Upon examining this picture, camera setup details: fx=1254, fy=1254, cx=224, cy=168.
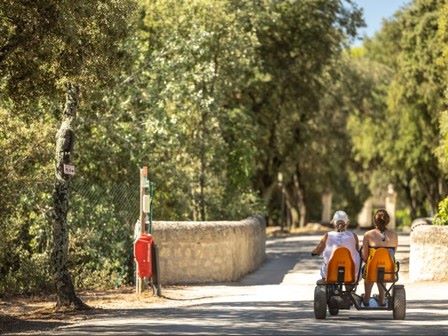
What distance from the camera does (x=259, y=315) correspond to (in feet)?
61.5

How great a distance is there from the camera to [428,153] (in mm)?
62938

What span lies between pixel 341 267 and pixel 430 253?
36.5 ft

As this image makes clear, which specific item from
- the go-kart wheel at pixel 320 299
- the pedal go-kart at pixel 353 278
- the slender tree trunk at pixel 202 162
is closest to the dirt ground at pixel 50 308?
the go-kart wheel at pixel 320 299

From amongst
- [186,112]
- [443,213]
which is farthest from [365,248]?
[186,112]

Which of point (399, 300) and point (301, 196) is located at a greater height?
point (301, 196)

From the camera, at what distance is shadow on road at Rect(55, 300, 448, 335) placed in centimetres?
1588

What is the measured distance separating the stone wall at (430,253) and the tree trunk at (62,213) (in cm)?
944

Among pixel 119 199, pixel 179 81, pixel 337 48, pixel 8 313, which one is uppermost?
pixel 337 48

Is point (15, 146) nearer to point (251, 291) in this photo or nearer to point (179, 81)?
point (251, 291)

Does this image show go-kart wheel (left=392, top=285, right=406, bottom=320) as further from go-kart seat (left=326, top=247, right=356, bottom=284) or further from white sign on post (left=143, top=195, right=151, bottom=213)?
white sign on post (left=143, top=195, right=151, bottom=213)

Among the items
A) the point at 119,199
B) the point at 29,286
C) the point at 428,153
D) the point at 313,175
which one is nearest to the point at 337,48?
the point at 428,153

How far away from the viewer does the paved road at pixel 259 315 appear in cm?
1605

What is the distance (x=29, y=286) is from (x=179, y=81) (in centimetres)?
815

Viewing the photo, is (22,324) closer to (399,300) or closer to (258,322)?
(258,322)
